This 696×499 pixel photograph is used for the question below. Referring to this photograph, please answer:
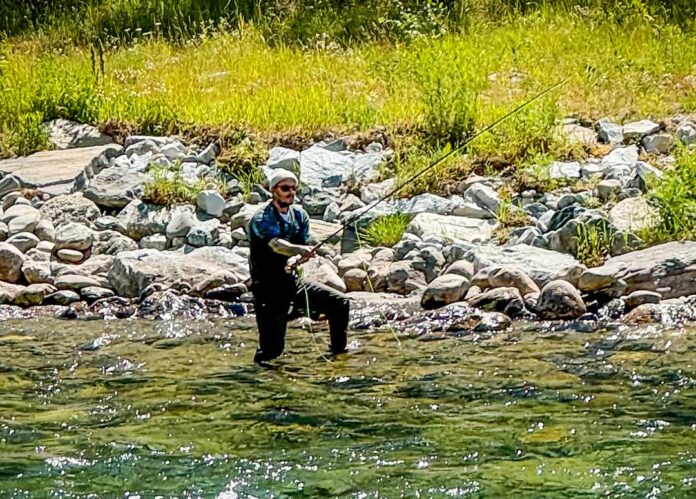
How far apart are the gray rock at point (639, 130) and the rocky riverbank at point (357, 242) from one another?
25 mm

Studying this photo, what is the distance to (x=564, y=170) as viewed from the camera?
1208 centimetres

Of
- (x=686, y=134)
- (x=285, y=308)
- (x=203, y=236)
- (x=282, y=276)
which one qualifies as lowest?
(x=203, y=236)

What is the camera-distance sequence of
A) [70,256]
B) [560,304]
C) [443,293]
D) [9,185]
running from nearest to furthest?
1. [560,304]
2. [443,293]
3. [70,256]
4. [9,185]

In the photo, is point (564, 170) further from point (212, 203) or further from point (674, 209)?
point (212, 203)

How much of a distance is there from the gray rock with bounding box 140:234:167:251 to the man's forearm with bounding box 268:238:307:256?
419 centimetres

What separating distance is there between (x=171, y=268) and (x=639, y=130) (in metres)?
5.60

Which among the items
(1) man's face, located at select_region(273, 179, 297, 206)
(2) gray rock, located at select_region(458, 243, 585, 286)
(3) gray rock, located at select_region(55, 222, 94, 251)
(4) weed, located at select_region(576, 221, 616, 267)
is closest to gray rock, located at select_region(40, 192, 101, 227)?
(3) gray rock, located at select_region(55, 222, 94, 251)

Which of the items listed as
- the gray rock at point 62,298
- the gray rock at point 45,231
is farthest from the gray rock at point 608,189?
the gray rock at point 45,231

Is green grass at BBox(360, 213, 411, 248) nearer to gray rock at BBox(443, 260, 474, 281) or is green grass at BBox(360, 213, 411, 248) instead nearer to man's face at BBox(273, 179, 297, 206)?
gray rock at BBox(443, 260, 474, 281)

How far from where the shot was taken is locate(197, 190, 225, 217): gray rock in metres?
12.3

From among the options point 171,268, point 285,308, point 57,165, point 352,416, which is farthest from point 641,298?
point 57,165

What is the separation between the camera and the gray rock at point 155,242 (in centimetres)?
1189

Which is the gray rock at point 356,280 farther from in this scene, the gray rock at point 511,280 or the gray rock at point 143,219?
the gray rock at point 143,219

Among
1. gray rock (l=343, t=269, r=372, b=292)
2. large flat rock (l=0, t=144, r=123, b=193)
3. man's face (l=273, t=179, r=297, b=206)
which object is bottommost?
gray rock (l=343, t=269, r=372, b=292)
